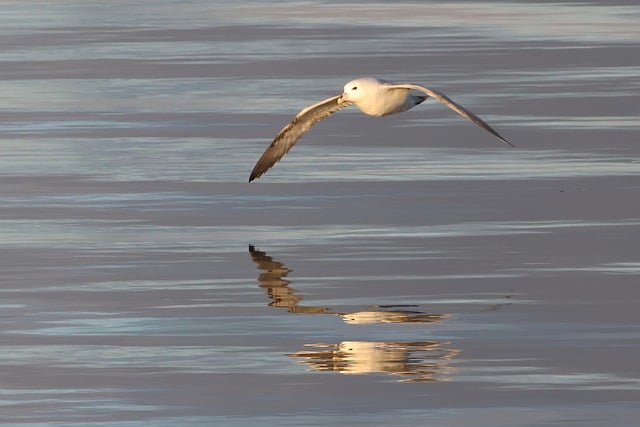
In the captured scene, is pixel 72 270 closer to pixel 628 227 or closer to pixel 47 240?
pixel 47 240

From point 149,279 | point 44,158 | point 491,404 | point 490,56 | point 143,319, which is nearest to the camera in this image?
point 491,404

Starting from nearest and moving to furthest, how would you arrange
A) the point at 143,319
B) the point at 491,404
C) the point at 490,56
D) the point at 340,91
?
1. the point at 491,404
2. the point at 143,319
3. the point at 340,91
4. the point at 490,56

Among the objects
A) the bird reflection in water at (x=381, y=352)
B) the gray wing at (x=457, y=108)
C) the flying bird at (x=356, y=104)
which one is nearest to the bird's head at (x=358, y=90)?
the flying bird at (x=356, y=104)

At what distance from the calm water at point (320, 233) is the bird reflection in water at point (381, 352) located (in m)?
0.02

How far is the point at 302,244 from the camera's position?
13773 mm

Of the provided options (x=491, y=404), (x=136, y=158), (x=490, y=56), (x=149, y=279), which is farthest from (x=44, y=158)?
(x=491, y=404)

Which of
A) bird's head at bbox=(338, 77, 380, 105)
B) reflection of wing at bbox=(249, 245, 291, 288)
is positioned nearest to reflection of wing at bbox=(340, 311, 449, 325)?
reflection of wing at bbox=(249, 245, 291, 288)

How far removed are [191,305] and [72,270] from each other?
49.4 inches

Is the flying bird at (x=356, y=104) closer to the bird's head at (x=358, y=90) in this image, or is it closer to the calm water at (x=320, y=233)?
the bird's head at (x=358, y=90)

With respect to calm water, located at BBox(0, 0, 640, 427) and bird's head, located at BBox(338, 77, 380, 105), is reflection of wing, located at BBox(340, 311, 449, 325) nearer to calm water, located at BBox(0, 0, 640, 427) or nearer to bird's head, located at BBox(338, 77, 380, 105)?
calm water, located at BBox(0, 0, 640, 427)

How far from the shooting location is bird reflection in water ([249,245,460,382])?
34.9ft

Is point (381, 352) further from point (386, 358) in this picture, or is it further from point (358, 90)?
point (358, 90)

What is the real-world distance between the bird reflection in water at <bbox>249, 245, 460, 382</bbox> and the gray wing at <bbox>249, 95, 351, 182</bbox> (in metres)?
3.64

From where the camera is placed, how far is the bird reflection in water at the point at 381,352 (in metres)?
10.6
